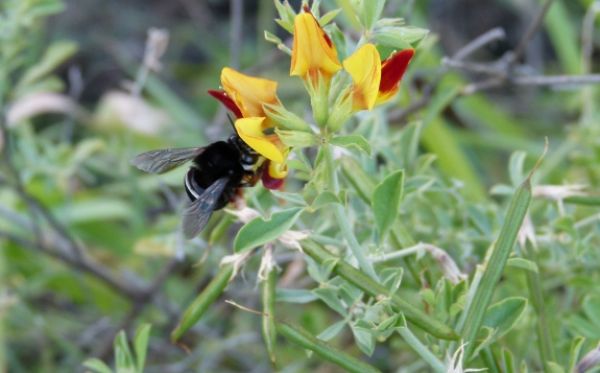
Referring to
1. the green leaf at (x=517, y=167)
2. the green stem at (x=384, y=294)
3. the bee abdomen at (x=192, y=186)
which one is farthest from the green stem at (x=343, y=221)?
Result: the green leaf at (x=517, y=167)

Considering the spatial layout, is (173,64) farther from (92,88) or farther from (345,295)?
(345,295)

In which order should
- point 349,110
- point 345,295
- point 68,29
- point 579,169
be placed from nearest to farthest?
point 349,110, point 345,295, point 579,169, point 68,29

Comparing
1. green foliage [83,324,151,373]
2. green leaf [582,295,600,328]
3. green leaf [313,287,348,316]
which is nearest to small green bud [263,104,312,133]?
green leaf [313,287,348,316]

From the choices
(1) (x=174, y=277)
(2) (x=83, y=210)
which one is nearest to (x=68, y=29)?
(2) (x=83, y=210)

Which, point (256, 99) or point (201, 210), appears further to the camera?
point (201, 210)

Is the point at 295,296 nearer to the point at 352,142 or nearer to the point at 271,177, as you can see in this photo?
the point at 271,177

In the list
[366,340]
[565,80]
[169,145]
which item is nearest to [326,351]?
[366,340]
